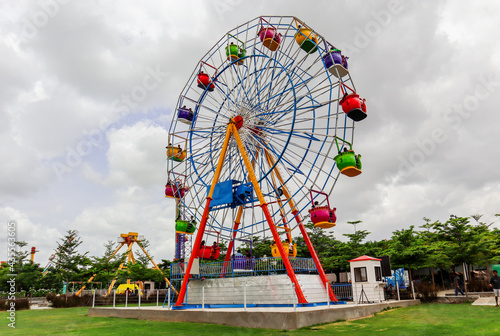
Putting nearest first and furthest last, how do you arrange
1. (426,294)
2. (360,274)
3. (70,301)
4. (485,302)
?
1. (485,302)
2. (360,274)
3. (426,294)
4. (70,301)

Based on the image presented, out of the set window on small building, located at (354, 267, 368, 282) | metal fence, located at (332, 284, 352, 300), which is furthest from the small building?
metal fence, located at (332, 284, 352, 300)

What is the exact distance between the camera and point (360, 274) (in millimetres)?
20547

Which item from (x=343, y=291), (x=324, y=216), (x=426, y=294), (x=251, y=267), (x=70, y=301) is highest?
(x=324, y=216)

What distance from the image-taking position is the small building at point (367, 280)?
1953 centimetres

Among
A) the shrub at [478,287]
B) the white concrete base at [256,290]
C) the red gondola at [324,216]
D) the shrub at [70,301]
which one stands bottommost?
the shrub at [70,301]

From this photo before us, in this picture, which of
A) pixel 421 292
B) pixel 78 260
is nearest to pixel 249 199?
pixel 421 292

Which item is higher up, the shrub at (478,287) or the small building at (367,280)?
the small building at (367,280)

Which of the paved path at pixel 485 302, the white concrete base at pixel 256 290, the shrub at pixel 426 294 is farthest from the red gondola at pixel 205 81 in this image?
the paved path at pixel 485 302

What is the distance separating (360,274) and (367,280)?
0.55 m

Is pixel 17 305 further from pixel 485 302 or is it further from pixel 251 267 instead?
pixel 485 302

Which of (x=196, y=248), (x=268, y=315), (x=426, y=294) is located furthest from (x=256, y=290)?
(x=426, y=294)

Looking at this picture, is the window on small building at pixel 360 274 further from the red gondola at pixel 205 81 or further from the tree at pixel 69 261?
the tree at pixel 69 261

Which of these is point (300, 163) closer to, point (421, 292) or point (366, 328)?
point (366, 328)

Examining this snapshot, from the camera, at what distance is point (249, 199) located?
18.6m
